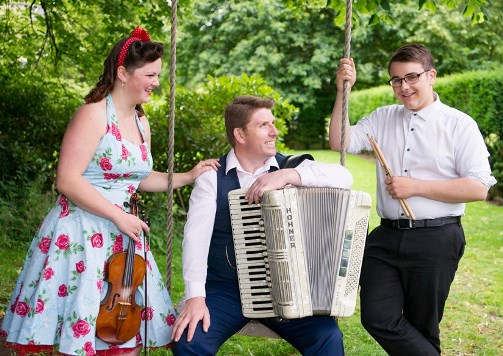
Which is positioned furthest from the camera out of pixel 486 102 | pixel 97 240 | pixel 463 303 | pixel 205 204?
pixel 486 102

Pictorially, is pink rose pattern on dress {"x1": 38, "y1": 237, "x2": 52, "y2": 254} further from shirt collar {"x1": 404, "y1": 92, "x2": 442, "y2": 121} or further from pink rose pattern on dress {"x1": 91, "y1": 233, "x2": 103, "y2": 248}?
shirt collar {"x1": 404, "y1": 92, "x2": 442, "y2": 121}

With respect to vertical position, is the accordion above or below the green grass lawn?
above

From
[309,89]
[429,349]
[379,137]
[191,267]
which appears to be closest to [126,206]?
[191,267]

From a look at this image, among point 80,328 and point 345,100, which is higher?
point 345,100

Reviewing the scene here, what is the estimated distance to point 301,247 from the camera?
3.14 metres

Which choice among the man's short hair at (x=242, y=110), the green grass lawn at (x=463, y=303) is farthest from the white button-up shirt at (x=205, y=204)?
the green grass lawn at (x=463, y=303)

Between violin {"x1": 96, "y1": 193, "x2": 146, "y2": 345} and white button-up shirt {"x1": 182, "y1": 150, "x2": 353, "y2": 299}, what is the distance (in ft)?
0.92

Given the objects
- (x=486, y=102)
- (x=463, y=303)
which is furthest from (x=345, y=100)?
(x=486, y=102)

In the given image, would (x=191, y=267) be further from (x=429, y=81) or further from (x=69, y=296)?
(x=429, y=81)

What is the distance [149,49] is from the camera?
328 cm

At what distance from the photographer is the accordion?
312 centimetres

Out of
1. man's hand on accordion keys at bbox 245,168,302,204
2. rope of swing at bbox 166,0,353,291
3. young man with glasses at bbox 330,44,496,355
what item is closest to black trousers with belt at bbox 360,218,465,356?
young man with glasses at bbox 330,44,496,355

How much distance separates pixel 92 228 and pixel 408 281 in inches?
61.9

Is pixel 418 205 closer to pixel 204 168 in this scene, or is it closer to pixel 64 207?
pixel 204 168
